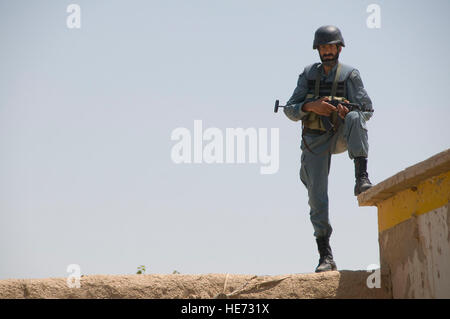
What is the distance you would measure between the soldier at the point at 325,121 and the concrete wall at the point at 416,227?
1.59ft

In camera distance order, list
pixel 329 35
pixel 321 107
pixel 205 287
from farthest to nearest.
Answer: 1. pixel 329 35
2. pixel 321 107
3. pixel 205 287

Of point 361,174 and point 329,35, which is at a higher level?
point 329,35

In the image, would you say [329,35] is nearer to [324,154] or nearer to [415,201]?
[324,154]

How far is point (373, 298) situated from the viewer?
4758 millimetres

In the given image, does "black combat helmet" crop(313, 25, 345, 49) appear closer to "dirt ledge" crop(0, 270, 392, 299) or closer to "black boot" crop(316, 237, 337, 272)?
"black boot" crop(316, 237, 337, 272)

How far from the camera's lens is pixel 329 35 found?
568 cm

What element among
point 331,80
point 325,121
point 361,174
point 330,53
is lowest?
point 361,174

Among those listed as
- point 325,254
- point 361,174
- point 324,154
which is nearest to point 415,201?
point 361,174

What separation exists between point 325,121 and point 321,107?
141 millimetres

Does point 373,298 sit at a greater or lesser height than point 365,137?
lesser
